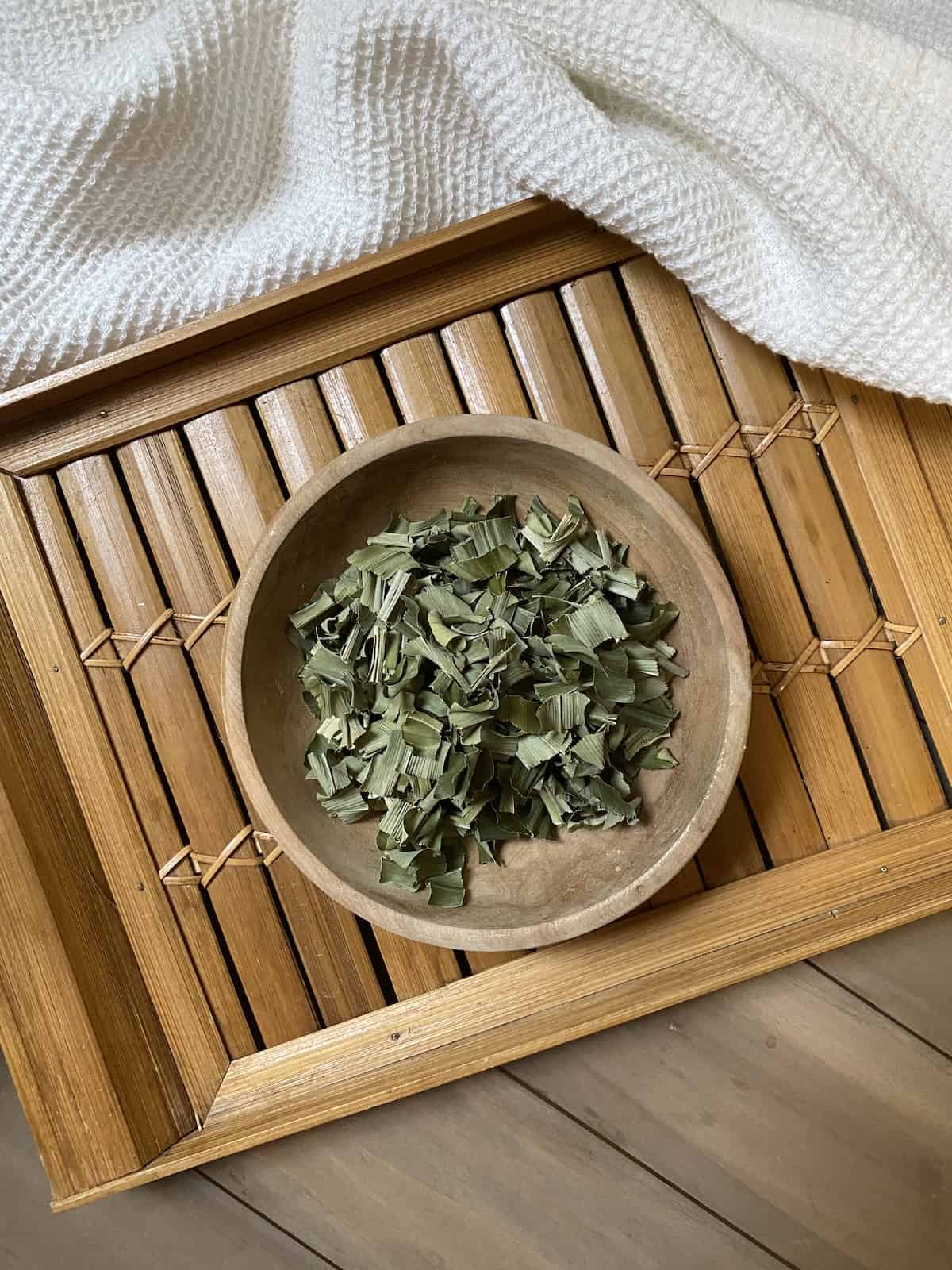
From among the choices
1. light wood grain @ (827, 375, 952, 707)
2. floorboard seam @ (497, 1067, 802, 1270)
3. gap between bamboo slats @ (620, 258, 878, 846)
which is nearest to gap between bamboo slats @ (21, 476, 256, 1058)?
floorboard seam @ (497, 1067, 802, 1270)

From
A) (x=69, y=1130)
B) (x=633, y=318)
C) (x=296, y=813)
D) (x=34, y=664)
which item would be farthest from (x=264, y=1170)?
(x=633, y=318)

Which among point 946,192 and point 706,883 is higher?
point 946,192

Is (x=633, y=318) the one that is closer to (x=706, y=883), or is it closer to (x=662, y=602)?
(x=662, y=602)

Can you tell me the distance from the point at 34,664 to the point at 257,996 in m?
0.28

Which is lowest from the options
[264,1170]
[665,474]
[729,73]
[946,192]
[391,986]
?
[264,1170]

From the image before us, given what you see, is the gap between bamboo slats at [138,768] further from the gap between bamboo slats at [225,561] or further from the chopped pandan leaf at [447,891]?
the chopped pandan leaf at [447,891]

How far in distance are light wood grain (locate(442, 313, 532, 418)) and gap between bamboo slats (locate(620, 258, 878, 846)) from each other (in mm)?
102

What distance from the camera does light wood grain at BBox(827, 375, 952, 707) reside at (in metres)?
0.66

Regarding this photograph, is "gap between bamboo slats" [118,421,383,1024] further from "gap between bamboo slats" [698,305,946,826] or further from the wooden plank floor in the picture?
"gap between bamboo slats" [698,305,946,826]

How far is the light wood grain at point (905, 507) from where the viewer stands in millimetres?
663

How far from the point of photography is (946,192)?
25.4 inches

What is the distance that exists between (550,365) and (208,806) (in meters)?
0.40

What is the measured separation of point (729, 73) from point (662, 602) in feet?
1.16

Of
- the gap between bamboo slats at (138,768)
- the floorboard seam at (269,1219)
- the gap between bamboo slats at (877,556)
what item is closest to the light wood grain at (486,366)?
the gap between bamboo slats at (877,556)
